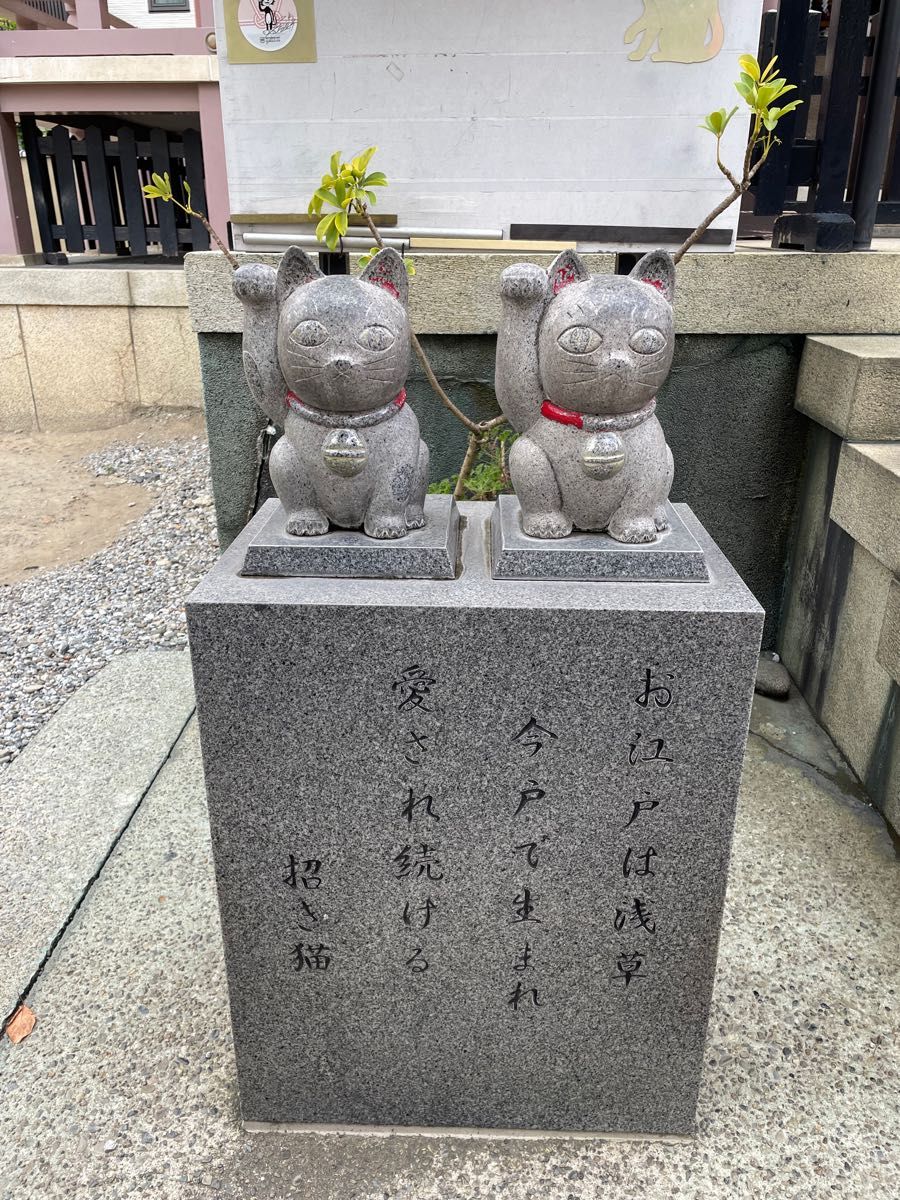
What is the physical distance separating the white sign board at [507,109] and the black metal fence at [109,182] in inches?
206

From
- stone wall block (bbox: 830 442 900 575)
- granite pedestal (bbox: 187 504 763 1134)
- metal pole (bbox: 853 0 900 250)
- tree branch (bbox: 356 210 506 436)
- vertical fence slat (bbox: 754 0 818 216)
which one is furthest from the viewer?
vertical fence slat (bbox: 754 0 818 216)

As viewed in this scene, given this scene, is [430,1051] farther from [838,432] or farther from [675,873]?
[838,432]

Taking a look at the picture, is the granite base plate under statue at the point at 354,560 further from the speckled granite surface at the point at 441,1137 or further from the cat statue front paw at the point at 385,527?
the speckled granite surface at the point at 441,1137

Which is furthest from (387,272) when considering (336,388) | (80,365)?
(80,365)

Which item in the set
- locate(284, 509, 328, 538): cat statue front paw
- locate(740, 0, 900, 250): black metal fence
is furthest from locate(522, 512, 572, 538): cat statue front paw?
locate(740, 0, 900, 250): black metal fence

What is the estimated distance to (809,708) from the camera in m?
4.19

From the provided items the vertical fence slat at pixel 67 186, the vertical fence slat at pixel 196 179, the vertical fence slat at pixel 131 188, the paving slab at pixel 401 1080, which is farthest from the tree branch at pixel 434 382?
the vertical fence slat at pixel 67 186

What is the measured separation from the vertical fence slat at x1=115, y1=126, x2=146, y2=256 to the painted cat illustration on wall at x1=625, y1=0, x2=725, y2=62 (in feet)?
21.5

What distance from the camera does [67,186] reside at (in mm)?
8789

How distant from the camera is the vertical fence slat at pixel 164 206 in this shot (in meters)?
8.64

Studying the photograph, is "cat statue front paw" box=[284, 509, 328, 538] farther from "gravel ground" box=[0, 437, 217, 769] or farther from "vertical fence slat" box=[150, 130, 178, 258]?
"vertical fence slat" box=[150, 130, 178, 258]

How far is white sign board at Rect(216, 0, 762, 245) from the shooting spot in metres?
3.78

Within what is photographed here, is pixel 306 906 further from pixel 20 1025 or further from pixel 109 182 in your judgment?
pixel 109 182

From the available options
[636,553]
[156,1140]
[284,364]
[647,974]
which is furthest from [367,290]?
[156,1140]
